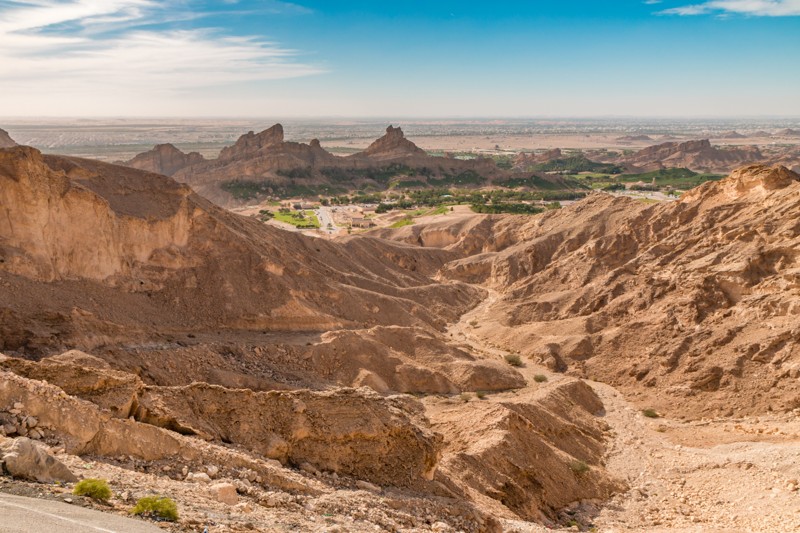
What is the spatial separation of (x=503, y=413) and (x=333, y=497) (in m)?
12.4

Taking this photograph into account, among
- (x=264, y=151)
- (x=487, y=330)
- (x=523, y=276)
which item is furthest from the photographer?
(x=264, y=151)

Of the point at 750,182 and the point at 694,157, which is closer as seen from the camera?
the point at 750,182

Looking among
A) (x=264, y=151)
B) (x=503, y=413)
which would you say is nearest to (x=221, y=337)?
(x=503, y=413)

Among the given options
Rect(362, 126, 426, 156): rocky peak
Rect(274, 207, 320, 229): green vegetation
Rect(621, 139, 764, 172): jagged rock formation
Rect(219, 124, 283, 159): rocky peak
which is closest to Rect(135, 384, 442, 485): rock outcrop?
Rect(274, 207, 320, 229): green vegetation

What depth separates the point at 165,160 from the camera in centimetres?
14725

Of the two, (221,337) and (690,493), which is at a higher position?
(221,337)

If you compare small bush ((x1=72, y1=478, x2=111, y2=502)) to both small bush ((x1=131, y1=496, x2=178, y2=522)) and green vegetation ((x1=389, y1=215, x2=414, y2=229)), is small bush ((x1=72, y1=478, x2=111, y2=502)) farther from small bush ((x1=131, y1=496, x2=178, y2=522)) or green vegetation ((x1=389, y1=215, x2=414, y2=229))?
green vegetation ((x1=389, y1=215, x2=414, y2=229))

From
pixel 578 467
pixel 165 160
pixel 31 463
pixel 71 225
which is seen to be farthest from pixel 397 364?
pixel 165 160

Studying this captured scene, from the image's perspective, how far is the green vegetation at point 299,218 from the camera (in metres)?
93.2

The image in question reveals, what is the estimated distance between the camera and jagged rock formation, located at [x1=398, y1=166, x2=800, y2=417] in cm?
3744

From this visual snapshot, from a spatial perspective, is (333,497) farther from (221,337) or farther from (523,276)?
(523,276)

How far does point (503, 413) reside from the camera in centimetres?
2772

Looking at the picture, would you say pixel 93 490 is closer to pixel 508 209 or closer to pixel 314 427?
pixel 314 427

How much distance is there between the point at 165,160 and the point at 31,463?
476 ft
